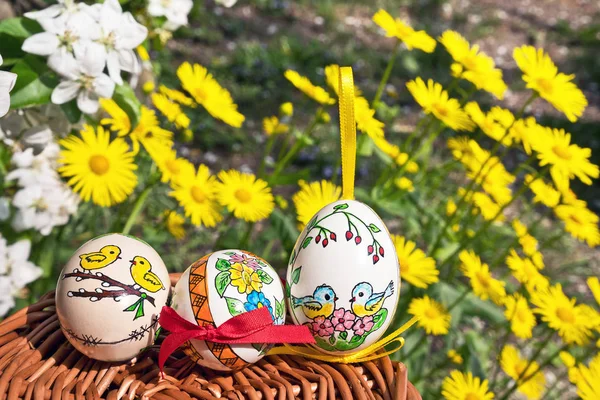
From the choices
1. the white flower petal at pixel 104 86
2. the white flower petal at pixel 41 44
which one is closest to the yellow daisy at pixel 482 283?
the white flower petal at pixel 104 86

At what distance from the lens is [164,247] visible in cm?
181

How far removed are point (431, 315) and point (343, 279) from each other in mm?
400

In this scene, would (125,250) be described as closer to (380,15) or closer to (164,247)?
(380,15)

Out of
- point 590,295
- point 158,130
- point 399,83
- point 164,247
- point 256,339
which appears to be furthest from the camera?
point 399,83

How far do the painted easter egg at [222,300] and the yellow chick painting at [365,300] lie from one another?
0.10 meters

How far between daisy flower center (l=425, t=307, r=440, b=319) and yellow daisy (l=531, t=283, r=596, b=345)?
16 centimetres

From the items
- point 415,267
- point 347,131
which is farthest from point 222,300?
point 415,267

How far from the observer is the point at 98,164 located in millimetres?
967

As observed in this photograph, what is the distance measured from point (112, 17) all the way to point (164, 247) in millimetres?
928

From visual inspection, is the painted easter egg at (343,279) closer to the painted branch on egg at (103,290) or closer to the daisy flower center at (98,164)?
the painted branch on egg at (103,290)

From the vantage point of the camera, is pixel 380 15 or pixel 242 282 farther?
pixel 380 15

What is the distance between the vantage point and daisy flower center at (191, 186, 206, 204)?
1.03 metres

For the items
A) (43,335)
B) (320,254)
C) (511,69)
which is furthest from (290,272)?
(511,69)

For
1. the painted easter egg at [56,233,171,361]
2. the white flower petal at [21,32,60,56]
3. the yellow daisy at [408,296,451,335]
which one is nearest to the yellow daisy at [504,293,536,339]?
the yellow daisy at [408,296,451,335]
